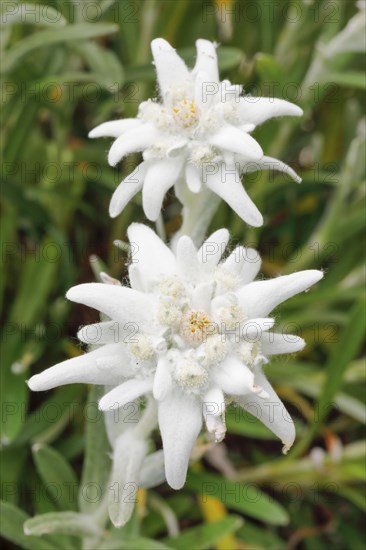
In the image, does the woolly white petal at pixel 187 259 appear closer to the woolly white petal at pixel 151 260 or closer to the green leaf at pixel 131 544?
the woolly white petal at pixel 151 260

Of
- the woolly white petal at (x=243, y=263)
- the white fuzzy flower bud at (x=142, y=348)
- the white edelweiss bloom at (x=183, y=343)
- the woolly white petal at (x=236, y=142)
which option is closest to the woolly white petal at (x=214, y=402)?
the white edelweiss bloom at (x=183, y=343)

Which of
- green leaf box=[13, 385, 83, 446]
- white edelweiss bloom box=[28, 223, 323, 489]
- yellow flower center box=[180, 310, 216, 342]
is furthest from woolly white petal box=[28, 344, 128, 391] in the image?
green leaf box=[13, 385, 83, 446]

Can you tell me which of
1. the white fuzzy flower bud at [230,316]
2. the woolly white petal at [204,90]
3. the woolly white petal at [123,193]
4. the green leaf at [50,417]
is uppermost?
the woolly white petal at [204,90]

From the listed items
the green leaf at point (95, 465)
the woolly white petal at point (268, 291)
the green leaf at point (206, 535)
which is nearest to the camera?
the woolly white petal at point (268, 291)

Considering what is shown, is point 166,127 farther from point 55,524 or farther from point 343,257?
point 343,257

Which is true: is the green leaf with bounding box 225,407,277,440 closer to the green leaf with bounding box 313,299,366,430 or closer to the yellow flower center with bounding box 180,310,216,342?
the green leaf with bounding box 313,299,366,430

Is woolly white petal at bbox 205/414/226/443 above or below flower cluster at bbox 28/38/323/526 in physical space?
below

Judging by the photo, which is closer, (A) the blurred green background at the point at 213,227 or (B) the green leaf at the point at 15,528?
(B) the green leaf at the point at 15,528

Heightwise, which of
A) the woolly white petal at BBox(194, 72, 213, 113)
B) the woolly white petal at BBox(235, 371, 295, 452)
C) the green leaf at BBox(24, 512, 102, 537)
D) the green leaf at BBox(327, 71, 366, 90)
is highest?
the woolly white petal at BBox(194, 72, 213, 113)

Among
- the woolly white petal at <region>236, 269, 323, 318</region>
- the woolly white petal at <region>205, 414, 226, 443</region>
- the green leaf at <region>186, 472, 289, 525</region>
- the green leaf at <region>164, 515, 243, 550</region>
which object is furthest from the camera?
the green leaf at <region>186, 472, 289, 525</region>

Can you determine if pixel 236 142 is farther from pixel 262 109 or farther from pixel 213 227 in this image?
pixel 213 227
